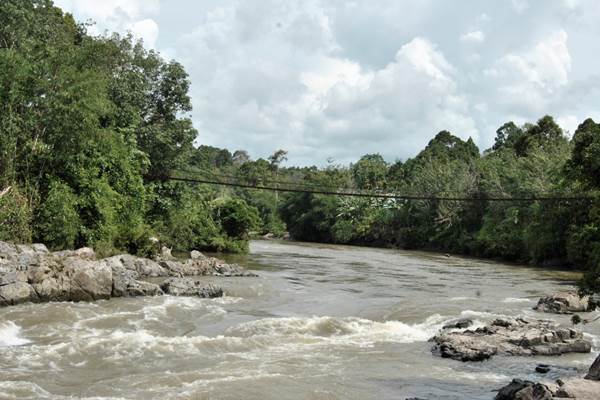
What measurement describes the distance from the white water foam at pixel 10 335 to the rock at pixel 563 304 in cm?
1421

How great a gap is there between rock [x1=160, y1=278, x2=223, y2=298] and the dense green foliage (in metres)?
4.80

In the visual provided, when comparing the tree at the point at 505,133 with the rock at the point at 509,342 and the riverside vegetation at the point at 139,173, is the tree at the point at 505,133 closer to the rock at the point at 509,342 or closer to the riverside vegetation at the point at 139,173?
the riverside vegetation at the point at 139,173

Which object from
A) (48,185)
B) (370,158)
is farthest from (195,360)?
(370,158)

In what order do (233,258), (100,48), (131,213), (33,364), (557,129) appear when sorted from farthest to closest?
(557,129), (233,258), (100,48), (131,213), (33,364)

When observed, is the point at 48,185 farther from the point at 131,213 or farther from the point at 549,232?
the point at 549,232

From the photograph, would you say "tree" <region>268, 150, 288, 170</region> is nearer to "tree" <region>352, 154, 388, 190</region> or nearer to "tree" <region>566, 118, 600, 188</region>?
"tree" <region>352, 154, 388, 190</region>

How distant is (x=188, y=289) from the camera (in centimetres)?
1956

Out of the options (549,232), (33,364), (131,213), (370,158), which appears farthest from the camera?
(370,158)

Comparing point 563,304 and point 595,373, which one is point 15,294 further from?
point 563,304

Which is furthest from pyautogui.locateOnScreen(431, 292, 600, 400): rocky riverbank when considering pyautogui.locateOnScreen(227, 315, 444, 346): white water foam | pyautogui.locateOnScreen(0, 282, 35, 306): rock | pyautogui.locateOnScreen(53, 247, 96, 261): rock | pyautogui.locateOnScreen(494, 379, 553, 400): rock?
pyautogui.locateOnScreen(53, 247, 96, 261): rock

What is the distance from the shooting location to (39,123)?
73.4ft

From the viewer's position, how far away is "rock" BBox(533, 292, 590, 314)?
18250 mm

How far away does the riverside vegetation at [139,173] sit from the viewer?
70.8 feet

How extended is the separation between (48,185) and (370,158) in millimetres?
67822
